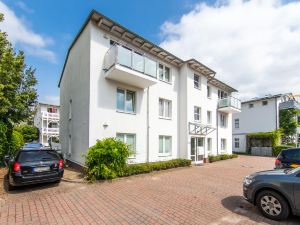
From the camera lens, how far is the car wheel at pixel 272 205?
210 inches

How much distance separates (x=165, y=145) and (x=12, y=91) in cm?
1181

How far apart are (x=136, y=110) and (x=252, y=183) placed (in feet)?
30.5

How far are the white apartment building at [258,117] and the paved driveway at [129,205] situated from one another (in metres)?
24.9

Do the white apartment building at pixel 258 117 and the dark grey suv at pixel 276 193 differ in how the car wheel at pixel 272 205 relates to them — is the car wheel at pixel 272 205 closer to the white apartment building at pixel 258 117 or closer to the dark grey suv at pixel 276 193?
the dark grey suv at pixel 276 193

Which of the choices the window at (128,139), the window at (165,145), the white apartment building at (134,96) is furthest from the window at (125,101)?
the window at (165,145)

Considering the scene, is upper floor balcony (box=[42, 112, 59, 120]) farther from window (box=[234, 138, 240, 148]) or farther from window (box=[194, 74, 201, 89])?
window (box=[234, 138, 240, 148])

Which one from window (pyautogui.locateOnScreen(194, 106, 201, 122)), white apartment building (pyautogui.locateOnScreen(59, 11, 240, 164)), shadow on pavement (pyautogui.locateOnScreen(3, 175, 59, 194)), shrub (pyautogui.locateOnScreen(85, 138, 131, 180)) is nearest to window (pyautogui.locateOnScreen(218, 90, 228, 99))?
white apartment building (pyautogui.locateOnScreen(59, 11, 240, 164))

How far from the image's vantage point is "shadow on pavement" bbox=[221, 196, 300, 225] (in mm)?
5379

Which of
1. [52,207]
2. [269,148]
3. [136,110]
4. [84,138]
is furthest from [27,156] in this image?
[269,148]

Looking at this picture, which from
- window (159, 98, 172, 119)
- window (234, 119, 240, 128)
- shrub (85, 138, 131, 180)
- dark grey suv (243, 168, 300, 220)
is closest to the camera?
dark grey suv (243, 168, 300, 220)

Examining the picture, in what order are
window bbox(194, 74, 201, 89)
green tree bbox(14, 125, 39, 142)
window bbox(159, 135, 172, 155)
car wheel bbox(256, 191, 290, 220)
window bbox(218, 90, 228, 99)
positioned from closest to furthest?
car wheel bbox(256, 191, 290, 220), window bbox(159, 135, 172, 155), window bbox(194, 74, 201, 89), window bbox(218, 90, 228, 99), green tree bbox(14, 125, 39, 142)

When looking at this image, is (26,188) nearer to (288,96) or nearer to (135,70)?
(135,70)

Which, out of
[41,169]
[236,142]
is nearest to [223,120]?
[236,142]

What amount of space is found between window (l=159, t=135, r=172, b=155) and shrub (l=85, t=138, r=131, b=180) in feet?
18.0
